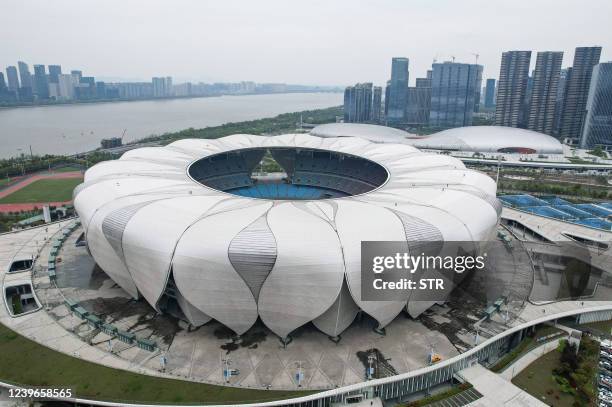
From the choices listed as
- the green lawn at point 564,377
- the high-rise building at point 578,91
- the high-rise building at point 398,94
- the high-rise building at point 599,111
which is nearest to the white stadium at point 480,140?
the high-rise building at point 599,111

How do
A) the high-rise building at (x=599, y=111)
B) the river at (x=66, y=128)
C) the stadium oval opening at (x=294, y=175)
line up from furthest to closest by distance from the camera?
the river at (x=66, y=128) → the high-rise building at (x=599, y=111) → the stadium oval opening at (x=294, y=175)

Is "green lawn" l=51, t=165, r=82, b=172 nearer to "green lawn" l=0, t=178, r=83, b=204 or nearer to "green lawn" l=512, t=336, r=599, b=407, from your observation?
"green lawn" l=0, t=178, r=83, b=204

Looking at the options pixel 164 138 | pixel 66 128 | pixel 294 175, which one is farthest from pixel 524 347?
pixel 66 128

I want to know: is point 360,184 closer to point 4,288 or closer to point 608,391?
point 608,391

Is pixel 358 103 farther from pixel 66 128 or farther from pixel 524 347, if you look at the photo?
pixel 524 347

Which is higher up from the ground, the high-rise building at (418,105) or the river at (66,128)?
the high-rise building at (418,105)

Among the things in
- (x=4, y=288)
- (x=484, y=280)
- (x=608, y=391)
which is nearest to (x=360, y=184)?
(x=484, y=280)

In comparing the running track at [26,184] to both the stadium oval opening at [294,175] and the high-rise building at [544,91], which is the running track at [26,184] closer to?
the stadium oval opening at [294,175]
